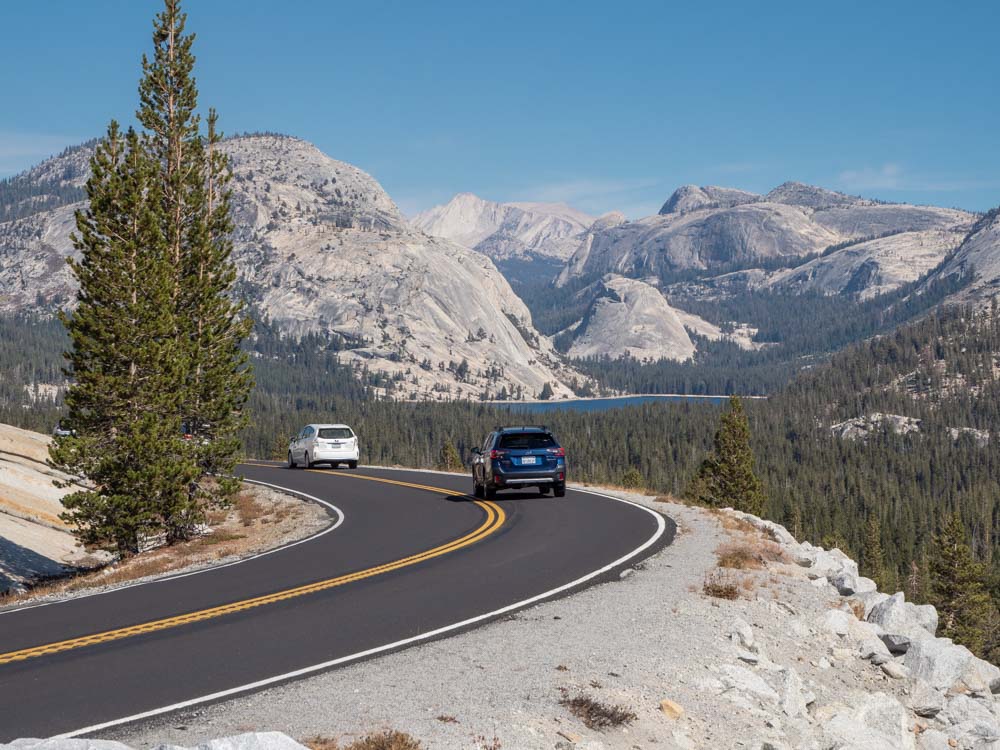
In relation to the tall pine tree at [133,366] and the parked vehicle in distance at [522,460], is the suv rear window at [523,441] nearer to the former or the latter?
the parked vehicle in distance at [522,460]

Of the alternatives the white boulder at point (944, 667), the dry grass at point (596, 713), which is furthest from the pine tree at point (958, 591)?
the dry grass at point (596, 713)

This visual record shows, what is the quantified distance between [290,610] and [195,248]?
19.1 metres

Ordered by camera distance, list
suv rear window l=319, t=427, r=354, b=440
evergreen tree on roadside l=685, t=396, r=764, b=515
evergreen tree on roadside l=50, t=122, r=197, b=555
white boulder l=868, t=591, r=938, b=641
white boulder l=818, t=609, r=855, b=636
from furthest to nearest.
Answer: evergreen tree on roadside l=685, t=396, r=764, b=515, suv rear window l=319, t=427, r=354, b=440, evergreen tree on roadside l=50, t=122, r=197, b=555, white boulder l=868, t=591, r=938, b=641, white boulder l=818, t=609, r=855, b=636

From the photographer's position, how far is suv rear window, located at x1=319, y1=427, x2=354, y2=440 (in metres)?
50.2

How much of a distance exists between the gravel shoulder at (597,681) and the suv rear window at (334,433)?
35105 millimetres

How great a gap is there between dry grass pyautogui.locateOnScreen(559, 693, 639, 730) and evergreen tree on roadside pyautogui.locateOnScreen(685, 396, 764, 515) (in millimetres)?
60966

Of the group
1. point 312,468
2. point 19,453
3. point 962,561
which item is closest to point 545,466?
point 312,468

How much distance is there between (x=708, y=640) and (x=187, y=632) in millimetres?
7523

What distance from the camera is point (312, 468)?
5153cm

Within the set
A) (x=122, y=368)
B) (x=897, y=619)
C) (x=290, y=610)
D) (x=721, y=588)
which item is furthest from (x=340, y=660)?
(x=122, y=368)

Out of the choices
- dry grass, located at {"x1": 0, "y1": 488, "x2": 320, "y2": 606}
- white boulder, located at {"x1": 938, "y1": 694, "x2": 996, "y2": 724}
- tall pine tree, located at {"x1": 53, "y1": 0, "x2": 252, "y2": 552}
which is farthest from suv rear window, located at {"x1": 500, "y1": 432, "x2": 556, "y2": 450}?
white boulder, located at {"x1": 938, "y1": 694, "x2": 996, "y2": 724}

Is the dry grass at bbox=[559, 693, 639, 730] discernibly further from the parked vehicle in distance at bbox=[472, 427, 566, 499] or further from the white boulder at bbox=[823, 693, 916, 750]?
the parked vehicle in distance at bbox=[472, 427, 566, 499]

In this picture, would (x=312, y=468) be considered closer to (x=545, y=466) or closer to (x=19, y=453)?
(x=19, y=453)

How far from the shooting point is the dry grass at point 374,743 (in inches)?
326
